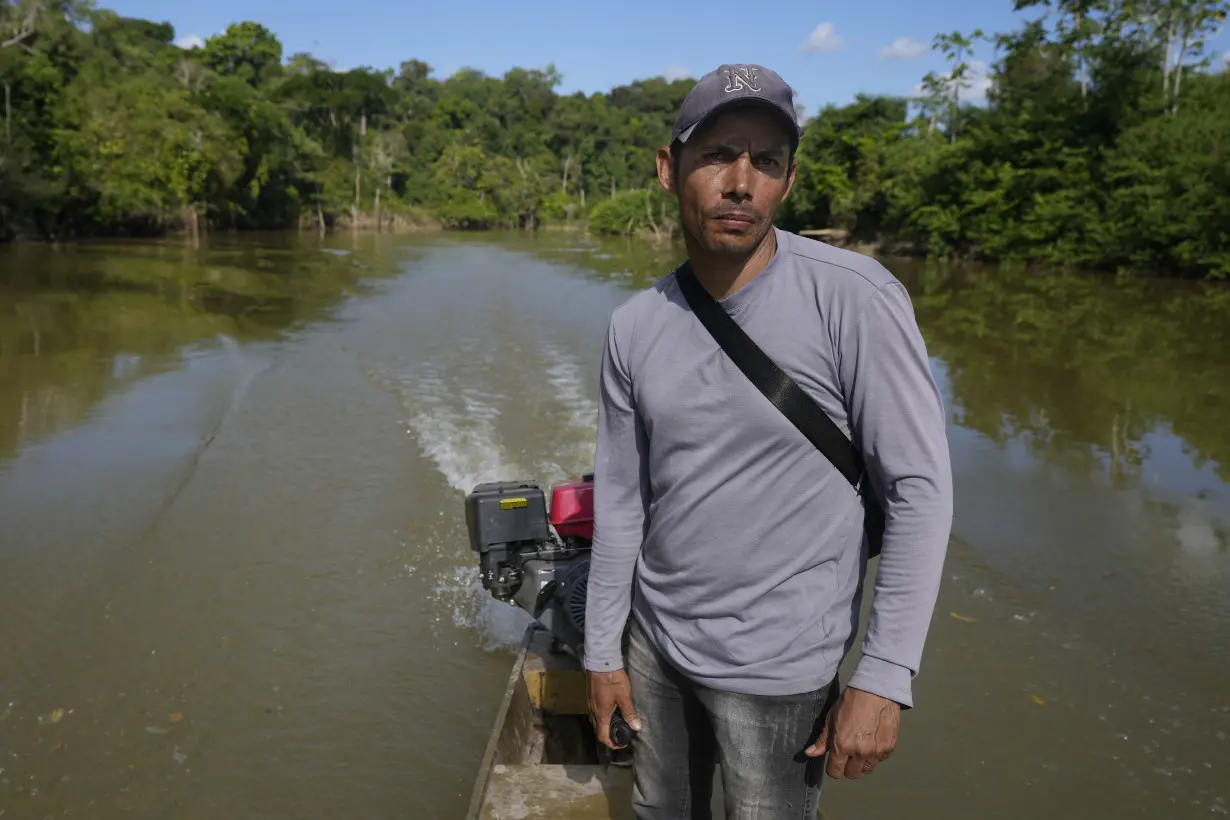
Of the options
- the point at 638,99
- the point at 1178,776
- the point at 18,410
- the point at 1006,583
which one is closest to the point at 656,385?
the point at 1178,776

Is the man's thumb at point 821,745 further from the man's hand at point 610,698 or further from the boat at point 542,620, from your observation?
the boat at point 542,620

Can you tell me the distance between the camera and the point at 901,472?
1522 millimetres

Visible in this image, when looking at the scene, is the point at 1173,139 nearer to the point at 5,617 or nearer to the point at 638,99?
the point at 5,617

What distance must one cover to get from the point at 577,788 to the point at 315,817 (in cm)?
123

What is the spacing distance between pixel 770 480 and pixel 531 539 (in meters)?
1.86

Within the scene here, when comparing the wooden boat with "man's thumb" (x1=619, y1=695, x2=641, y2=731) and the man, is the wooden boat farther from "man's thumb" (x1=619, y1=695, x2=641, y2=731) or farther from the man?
the man

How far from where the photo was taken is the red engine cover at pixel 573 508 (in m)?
3.22

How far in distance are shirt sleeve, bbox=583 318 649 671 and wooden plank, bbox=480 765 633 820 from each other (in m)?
0.81


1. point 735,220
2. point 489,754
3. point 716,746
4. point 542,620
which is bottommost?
point 489,754

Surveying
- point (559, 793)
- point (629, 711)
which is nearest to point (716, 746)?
point (629, 711)

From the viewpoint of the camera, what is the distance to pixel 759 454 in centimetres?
164

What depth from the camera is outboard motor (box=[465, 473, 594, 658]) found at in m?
3.22

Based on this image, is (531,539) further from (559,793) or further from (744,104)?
(744,104)

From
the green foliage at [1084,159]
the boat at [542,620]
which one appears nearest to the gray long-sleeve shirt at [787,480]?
the boat at [542,620]
